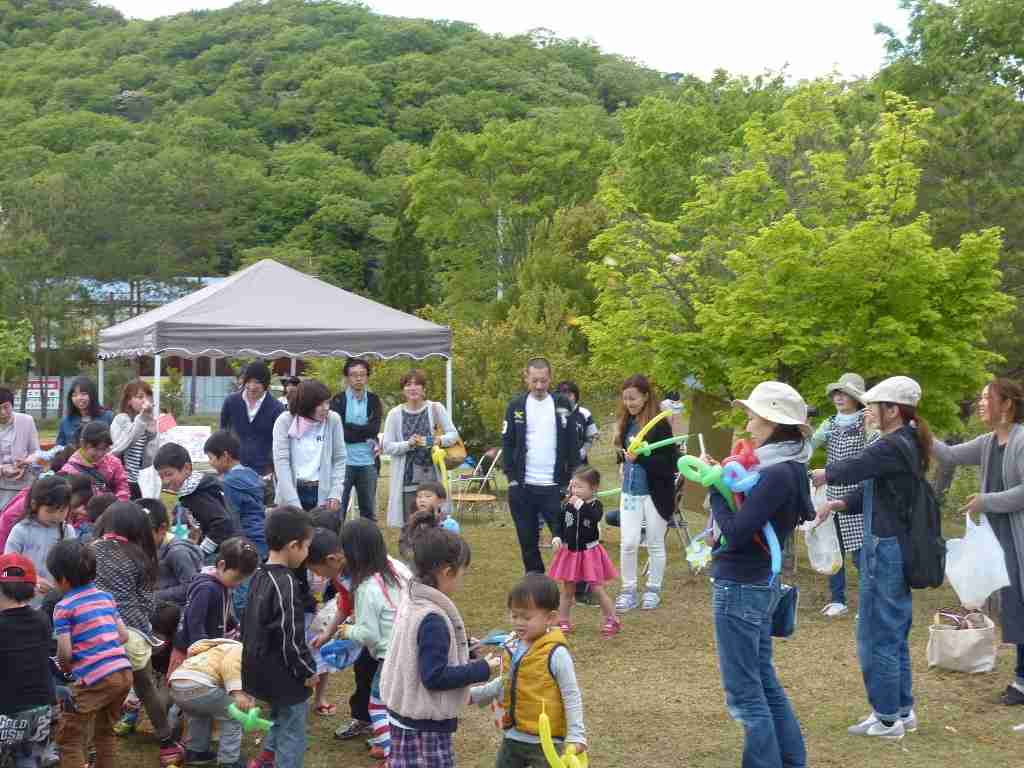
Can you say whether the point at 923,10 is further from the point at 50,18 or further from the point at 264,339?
the point at 50,18

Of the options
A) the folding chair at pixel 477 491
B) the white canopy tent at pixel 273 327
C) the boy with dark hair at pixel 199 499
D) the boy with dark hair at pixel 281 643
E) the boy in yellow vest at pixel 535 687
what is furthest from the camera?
the folding chair at pixel 477 491

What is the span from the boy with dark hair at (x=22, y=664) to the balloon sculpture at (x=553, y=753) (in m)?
1.98

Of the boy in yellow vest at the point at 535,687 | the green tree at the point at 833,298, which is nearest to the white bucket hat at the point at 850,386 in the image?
the green tree at the point at 833,298

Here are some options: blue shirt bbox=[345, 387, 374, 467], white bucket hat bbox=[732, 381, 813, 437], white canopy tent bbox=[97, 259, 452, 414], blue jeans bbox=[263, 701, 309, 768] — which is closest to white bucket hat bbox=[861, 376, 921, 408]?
white bucket hat bbox=[732, 381, 813, 437]

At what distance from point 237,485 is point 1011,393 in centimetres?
440

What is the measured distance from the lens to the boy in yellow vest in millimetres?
3879

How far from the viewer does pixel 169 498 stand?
14.5 metres

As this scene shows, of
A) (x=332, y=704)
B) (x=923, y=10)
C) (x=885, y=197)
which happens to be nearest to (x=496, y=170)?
(x=923, y=10)

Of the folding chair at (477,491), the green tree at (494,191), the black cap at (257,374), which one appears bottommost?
the folding chair at (477,491)

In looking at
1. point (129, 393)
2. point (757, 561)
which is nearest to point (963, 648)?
point (757, 561)

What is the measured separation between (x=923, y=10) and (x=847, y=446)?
20763 millimetres

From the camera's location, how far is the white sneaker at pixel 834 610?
855 cm

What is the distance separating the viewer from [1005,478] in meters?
6.03

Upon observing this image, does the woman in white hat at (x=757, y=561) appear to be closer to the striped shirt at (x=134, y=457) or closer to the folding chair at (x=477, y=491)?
the striped shirt at (x=134, y=457)
